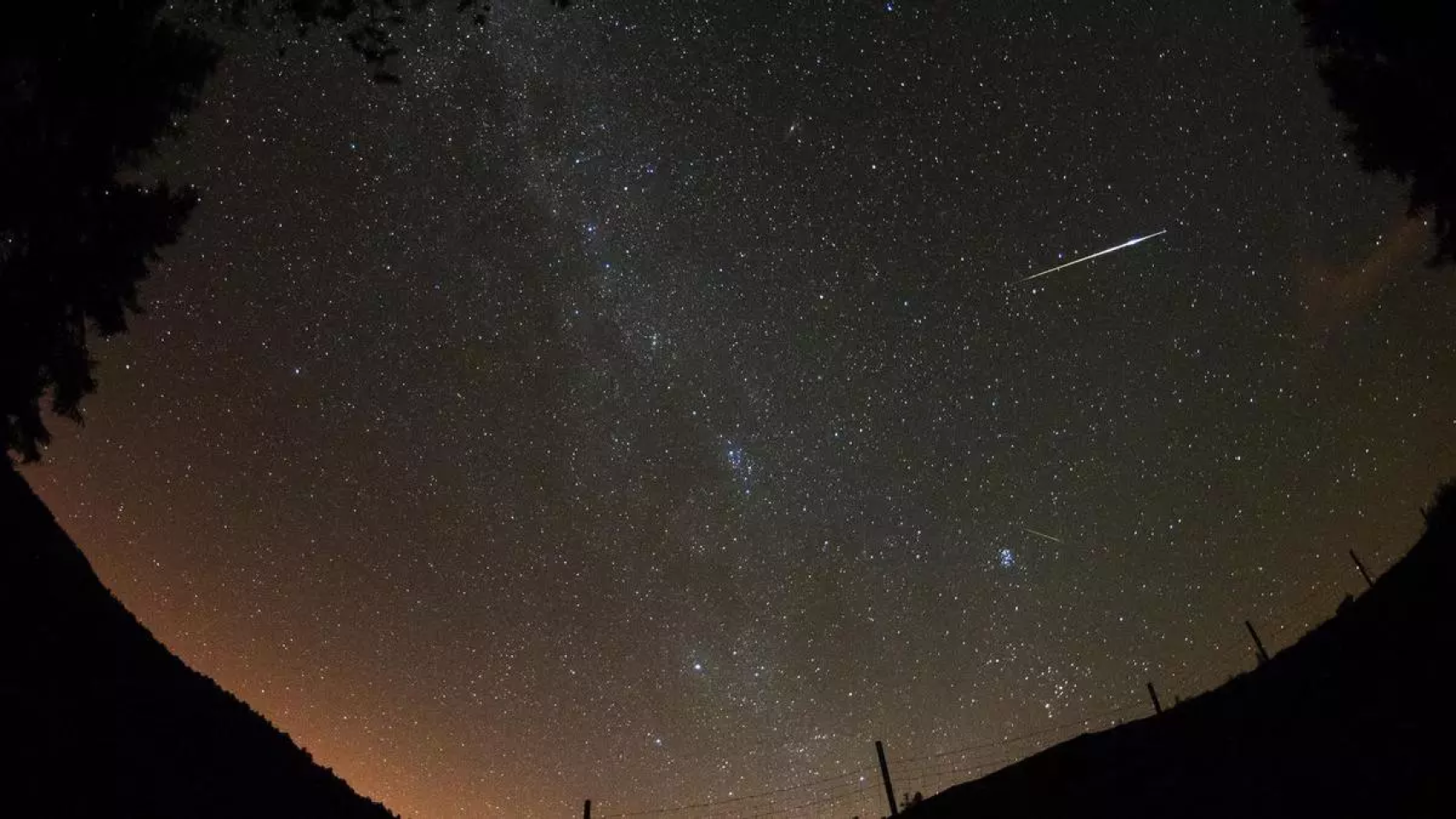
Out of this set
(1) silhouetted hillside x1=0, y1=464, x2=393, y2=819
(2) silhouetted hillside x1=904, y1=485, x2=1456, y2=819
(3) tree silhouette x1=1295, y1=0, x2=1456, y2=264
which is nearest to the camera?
(2) silhouetted hillside x1=904, y1=485, x2=1456, y2=819

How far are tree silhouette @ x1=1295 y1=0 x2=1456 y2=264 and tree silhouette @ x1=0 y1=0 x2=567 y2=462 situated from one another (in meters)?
12.7

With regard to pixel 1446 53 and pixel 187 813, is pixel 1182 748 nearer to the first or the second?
pixel 1446 53

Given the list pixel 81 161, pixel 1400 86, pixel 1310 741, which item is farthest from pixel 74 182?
pixel 1400 86

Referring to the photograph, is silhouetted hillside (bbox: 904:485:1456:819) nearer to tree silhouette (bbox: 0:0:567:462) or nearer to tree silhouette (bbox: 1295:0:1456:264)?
tree silhouette (bbox: 1295:0:1456:264)

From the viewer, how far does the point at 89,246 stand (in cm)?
1505

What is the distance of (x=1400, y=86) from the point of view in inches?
494

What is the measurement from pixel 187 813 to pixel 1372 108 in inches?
814

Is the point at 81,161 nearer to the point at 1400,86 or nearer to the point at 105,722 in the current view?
the point at 105,722

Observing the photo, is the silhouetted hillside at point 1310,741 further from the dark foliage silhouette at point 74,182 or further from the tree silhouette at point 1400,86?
the dark foliage silhouette at point 74,182

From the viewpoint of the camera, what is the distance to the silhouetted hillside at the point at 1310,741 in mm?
8461

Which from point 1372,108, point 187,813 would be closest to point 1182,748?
point 1372,108

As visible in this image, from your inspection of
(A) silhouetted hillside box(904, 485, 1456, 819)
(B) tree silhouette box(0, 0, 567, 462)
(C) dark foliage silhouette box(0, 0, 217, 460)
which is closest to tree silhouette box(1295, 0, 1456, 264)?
(A) silhouetted hillside box(904, 485, 1456, 819)

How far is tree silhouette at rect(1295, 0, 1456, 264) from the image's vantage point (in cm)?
1198

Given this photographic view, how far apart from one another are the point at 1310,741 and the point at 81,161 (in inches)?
831
